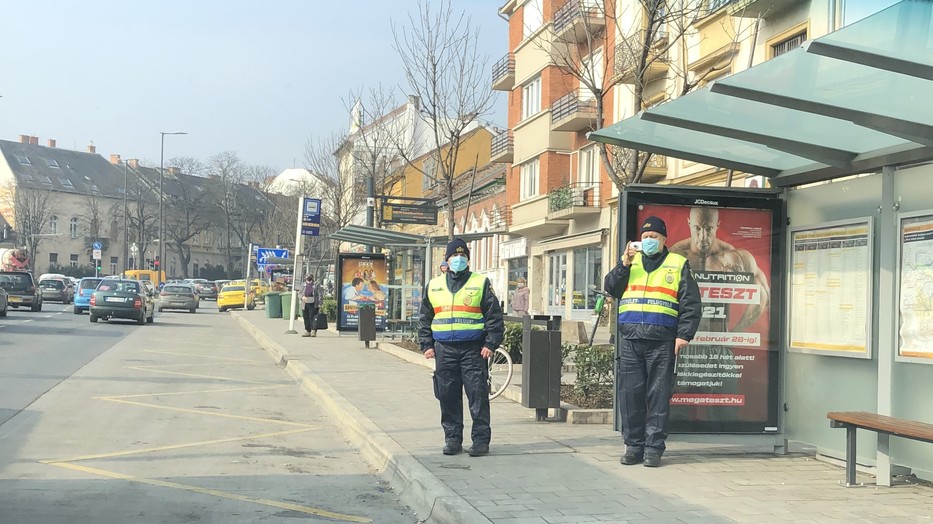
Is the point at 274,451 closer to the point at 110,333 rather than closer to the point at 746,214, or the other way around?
the point at 746,214

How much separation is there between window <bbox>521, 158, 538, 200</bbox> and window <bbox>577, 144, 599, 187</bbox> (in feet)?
8.93

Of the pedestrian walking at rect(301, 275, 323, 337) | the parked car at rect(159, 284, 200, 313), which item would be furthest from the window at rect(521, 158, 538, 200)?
the parked car at rect(159, 284, 200, 313)

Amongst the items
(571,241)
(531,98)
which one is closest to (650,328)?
(571,241)

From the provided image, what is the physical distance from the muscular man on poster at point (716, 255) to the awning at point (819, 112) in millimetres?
656

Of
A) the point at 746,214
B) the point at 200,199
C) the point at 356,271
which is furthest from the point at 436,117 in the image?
the point at 200,199

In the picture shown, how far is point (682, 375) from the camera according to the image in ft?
27.4

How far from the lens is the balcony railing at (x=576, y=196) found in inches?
1299

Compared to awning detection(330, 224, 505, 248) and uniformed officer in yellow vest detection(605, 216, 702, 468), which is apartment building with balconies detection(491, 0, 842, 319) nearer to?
awning detection(330, 224, 505, 248)

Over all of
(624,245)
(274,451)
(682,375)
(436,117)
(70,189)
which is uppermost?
(70,189)

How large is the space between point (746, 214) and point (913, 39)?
3.13 m

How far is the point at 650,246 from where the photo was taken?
771cm

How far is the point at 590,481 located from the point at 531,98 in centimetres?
3140

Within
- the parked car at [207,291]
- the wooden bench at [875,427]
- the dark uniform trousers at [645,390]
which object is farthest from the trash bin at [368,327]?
the parked car at [207,291]

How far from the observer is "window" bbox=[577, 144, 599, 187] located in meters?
33.0
